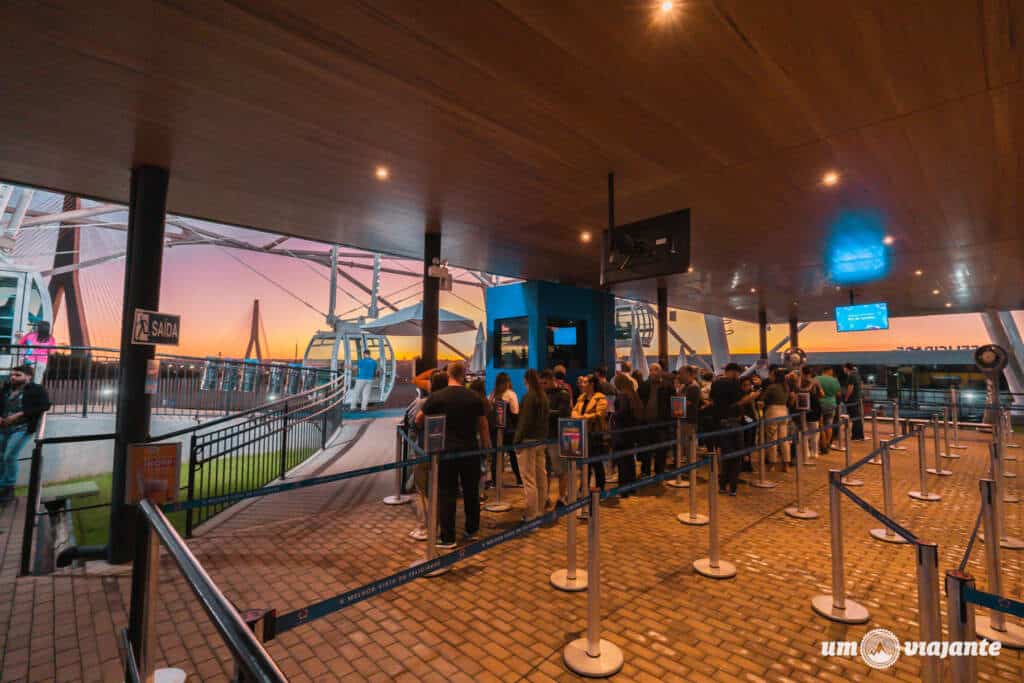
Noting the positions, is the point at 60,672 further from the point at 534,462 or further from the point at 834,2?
the point at 834,2

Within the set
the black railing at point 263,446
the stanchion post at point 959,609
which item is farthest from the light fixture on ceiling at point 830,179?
the black railing at point 263,446

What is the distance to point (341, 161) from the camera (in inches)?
190

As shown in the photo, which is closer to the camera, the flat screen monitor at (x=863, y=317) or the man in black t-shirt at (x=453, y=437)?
the man in black t-shirt at (x=453, y=437)

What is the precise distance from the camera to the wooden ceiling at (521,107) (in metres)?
2.87

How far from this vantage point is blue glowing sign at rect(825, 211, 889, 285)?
6977 millimetres

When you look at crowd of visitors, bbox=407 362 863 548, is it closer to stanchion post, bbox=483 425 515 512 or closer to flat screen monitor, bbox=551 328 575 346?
stanchion post, bbox=483 425 515 512

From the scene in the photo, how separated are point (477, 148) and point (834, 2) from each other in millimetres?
2919

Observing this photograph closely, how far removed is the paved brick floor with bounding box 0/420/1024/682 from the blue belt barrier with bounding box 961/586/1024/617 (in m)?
1.46

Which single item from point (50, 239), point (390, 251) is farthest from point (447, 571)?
point (50, 239)

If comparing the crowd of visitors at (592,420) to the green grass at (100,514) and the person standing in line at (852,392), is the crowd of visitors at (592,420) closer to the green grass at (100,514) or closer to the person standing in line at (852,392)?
the person standing in line at (852,392)

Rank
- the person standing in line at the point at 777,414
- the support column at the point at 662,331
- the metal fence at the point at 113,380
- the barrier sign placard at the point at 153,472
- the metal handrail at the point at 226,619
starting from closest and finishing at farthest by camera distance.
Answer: the metal handrail at the point at 226,619, the barrier sign placard at the point at 153,472, the person standing in line at the point at 777,414, the metal fence at the point at 113,380, the support column at the point at 662,331

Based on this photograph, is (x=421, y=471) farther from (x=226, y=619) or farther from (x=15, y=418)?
(x=15, y=418)

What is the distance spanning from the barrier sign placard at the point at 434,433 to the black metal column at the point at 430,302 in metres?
3.02
